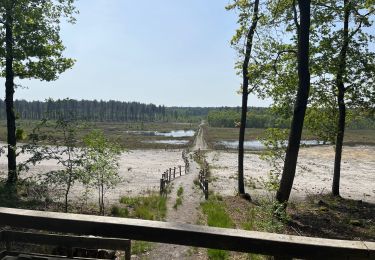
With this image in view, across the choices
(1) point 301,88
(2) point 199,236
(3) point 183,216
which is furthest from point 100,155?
(2) point 199,236

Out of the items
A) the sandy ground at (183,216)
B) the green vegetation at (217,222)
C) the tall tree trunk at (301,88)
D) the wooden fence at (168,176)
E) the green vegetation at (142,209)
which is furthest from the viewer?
the wooden fence at (168,176)

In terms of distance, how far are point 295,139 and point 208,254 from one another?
6590 mm

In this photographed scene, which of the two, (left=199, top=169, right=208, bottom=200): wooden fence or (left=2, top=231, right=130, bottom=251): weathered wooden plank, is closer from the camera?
(left=2, top=231, right=130, bottom=251): weathered wooden plank

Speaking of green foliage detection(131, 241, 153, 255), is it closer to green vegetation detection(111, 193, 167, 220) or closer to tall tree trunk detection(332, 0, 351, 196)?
green vegetation detection(111, 193, 167, 220)

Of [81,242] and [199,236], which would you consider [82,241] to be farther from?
[199,236]

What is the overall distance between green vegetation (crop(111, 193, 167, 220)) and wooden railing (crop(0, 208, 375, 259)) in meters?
11.3

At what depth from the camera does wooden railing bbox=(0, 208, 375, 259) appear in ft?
9.07

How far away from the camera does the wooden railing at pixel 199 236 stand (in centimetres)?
276

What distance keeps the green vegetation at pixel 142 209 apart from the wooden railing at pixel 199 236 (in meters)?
11.3

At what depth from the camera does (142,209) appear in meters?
16.0

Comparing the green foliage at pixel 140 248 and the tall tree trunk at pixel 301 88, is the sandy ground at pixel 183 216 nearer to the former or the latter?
the green foliage at pixel 140 248

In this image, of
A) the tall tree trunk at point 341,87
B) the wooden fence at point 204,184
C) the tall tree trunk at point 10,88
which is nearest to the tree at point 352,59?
the tall tree trunk at point 341,87

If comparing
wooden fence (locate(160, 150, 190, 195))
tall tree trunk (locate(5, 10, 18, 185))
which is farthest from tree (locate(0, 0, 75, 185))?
wooden fence (locate(160, 150, 190, 195))

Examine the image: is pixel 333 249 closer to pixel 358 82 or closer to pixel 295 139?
pixel 295 139
